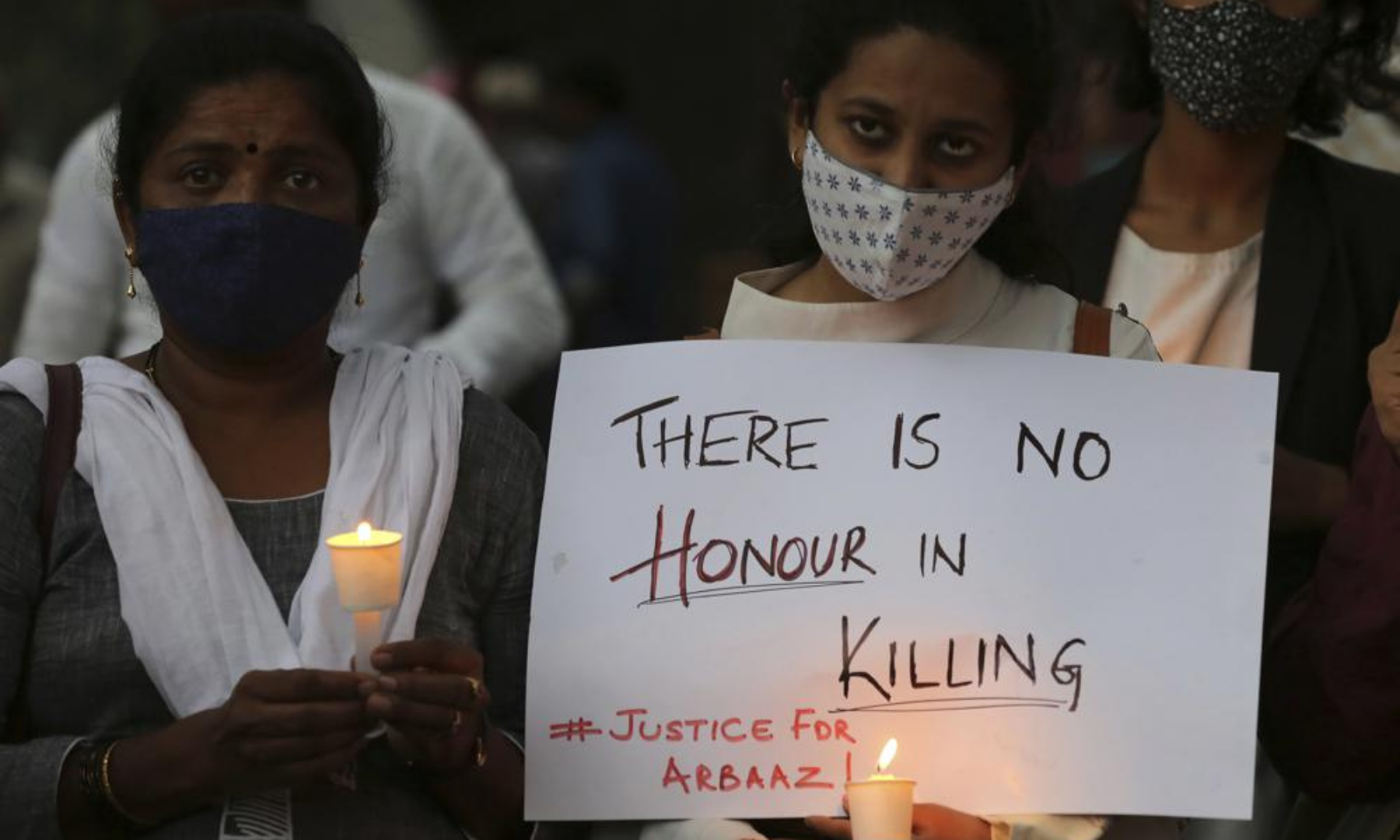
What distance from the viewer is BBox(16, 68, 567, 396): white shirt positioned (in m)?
5.04

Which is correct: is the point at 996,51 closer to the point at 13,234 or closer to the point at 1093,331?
the point at 1093,331

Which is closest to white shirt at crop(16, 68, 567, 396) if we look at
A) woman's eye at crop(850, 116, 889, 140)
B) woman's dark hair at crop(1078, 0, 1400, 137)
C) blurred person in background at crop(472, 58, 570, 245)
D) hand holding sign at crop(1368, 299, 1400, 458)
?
woman's dark hair at crop(1078, 0, 1400, 137)

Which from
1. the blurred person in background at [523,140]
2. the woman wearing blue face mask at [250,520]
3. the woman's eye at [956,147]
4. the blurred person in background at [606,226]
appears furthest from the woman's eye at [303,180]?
the blurred person in background at [523,140]

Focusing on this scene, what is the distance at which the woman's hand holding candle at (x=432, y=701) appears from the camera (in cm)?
279

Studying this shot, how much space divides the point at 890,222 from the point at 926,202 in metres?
0.05

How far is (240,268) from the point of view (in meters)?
3.02

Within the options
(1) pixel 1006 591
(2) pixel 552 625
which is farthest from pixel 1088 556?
(2) pixel 552 625

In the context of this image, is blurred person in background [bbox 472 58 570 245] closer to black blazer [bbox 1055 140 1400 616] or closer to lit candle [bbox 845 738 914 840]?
black blazer [bbox 1055 140 1400 616]

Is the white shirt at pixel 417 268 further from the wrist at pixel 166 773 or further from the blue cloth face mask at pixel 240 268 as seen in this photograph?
the wrist at pixel 166 773

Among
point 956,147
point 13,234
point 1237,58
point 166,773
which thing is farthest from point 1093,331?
point 13,234

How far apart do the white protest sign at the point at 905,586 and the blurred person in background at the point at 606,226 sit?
602cm

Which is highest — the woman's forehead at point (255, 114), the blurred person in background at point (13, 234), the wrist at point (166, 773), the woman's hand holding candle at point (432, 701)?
the blurred person in background at point (13, 234)

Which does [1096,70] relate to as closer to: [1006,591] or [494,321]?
[1006,591]

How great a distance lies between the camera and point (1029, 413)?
3.12 m
